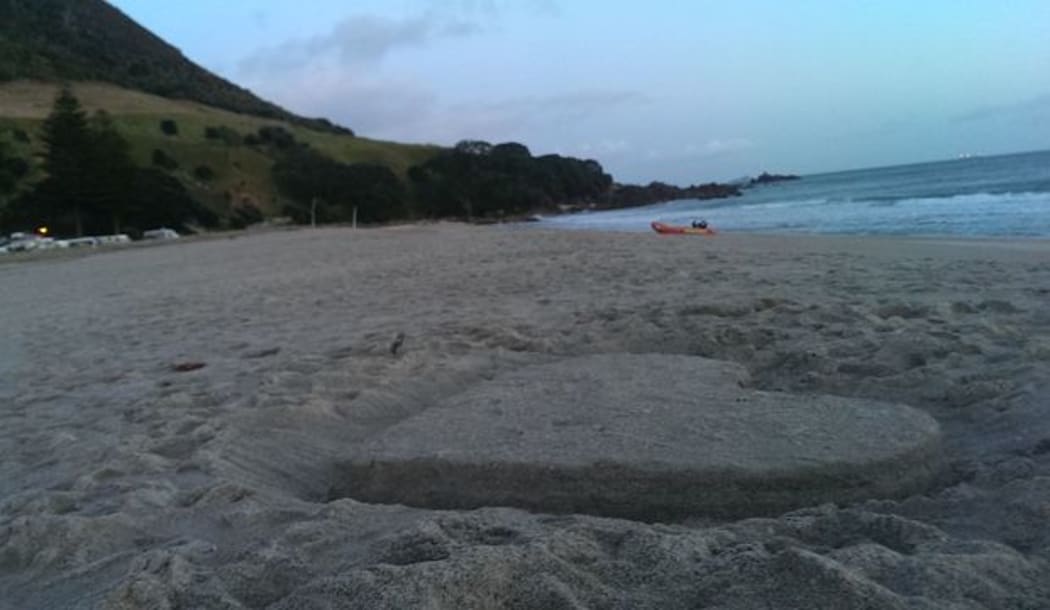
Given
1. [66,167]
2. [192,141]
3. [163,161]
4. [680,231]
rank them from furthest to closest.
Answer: [192,141], [163,161], [66,167], [680,231]

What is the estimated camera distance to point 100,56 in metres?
90.1

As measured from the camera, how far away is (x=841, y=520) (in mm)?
2516

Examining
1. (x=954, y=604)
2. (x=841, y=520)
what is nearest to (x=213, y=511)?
(x=841, y=520)

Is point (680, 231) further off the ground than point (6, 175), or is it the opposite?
point (6, 175)

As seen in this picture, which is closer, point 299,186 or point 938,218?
point 938,218

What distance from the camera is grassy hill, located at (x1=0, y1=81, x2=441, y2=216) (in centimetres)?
5871

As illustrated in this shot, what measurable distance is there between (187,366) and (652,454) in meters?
3.52

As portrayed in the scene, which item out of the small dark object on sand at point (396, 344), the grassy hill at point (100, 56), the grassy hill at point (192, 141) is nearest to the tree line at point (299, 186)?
the grassy hill at point (192, 141)

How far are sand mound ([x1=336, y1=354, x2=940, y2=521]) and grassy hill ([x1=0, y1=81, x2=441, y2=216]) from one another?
55.0 m

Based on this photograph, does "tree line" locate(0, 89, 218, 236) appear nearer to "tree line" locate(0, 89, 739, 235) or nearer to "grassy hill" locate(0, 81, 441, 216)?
"tree line" locate(0, 89, 739, 235)

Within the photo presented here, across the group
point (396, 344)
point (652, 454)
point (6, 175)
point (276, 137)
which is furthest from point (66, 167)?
point (652, 454)

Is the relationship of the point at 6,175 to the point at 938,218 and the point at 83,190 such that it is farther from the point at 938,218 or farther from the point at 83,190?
the point at 938,218

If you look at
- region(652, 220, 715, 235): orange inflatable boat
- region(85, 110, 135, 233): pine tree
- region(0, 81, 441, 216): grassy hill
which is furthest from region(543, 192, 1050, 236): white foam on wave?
region(0, 81, 441, 216): grassy hill

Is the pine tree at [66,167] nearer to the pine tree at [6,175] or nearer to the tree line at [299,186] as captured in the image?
the tree line at [299,186]
